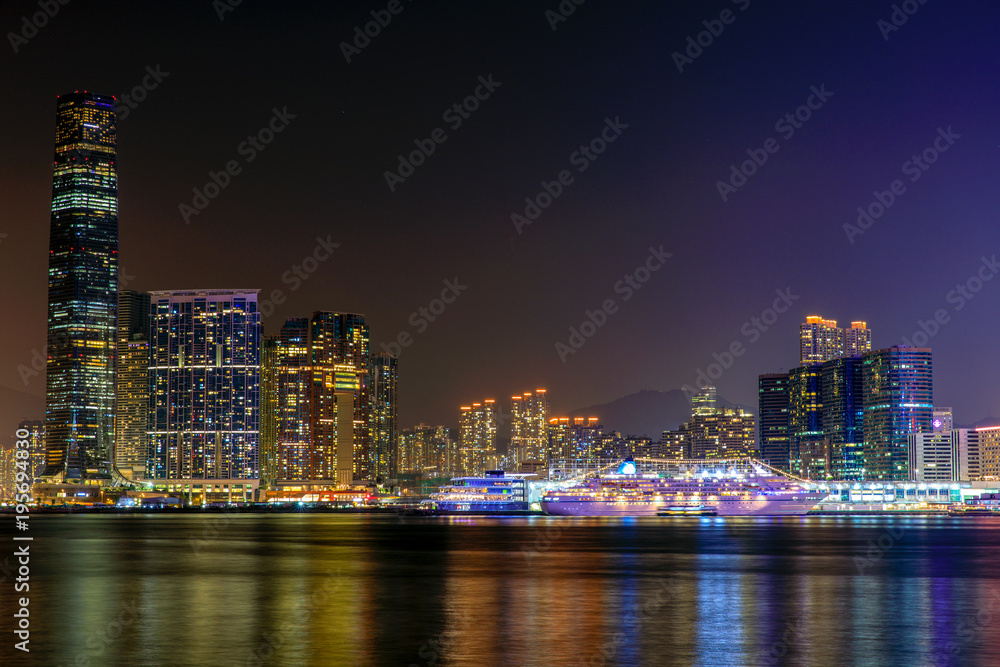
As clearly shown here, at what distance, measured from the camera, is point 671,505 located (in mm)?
179375

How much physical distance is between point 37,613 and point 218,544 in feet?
190

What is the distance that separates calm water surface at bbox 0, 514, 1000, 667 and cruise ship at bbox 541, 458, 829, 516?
9333cm

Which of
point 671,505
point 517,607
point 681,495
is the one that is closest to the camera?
point 517,607

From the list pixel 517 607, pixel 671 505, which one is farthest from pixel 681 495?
pixel 517 607

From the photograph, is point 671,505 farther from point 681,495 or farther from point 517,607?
point 517,607

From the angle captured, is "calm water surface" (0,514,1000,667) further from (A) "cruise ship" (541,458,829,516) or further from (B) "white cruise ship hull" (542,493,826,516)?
(A) "cruise ship" (541,458,829,516)

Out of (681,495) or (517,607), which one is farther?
(681,495)

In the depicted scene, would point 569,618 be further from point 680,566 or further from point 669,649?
point 680,566

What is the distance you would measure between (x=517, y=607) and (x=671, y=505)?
138 metres

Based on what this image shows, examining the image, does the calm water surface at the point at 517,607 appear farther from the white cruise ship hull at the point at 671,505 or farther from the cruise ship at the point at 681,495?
the cruise ship at the point at 681,495

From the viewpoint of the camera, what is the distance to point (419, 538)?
111m

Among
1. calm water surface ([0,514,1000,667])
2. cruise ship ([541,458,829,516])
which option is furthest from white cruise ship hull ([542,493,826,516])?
calm water surface ([0,514,1000,667])

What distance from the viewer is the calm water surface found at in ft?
108

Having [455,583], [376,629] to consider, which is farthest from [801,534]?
[376,629]
